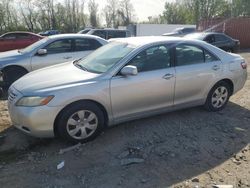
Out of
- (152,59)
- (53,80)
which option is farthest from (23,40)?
(152,59)

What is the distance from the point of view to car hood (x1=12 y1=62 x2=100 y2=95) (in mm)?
4078

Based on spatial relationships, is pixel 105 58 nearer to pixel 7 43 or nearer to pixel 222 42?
pixel 222 42

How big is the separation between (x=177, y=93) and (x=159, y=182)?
1.89 meters

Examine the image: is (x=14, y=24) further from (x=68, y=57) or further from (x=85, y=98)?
(x=85, y=98)

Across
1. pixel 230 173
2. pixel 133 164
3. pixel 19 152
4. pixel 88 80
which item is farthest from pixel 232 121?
pixel 19 152

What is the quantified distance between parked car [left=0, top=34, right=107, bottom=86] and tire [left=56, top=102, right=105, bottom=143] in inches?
152

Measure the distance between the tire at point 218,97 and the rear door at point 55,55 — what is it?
13.3 feet

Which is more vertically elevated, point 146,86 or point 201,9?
point 201,9

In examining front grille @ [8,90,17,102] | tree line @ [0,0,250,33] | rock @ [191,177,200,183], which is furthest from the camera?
tree line @ [0,0,250,33]

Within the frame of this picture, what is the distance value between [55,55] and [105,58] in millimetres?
3315

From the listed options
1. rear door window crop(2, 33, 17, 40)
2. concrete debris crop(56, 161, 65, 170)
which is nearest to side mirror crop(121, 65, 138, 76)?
concrete debris crop(56, 161, 65, 170)

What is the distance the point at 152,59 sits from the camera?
15.5 feet

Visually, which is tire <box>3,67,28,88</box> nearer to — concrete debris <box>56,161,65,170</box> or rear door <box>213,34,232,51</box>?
concrete debris <box>56,161,65,170</box>

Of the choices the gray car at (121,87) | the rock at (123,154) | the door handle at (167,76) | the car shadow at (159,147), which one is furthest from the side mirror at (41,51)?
the rock at (123,154)
